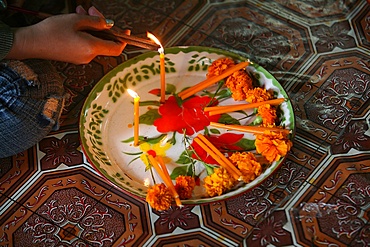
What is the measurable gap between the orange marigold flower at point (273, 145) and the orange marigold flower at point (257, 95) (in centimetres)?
9

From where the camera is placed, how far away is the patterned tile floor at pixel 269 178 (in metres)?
0.91

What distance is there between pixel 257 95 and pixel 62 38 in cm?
38

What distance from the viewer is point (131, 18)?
133cm

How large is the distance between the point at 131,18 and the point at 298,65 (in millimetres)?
419

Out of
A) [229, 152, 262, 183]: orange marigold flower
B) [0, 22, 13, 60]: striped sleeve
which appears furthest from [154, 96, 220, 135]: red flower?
[0, 22, 13, 60]: striped sleeve

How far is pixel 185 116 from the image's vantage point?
1.07 meters

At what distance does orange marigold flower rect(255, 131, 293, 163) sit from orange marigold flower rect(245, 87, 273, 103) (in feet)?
0.30

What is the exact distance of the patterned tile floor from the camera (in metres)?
0.91

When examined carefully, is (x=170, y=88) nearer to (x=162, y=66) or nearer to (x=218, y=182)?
(x=162, y=66)

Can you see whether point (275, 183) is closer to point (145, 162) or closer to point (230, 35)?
point (145, 162)

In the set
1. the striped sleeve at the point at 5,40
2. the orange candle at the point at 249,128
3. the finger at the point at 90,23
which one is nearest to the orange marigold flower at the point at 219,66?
the orange candle at the point at 249,128

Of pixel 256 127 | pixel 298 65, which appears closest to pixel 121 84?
pixel 256 127

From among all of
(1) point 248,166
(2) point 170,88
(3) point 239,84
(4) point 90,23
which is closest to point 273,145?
(1) point 248,166

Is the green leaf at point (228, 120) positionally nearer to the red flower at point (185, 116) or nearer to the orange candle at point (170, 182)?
the red flower at point (185, 116)
